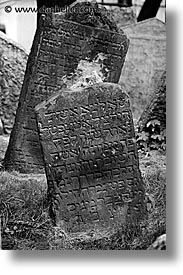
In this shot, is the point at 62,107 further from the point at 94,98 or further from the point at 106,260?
the point at 106,260

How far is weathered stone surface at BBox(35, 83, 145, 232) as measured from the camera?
326 centimetres

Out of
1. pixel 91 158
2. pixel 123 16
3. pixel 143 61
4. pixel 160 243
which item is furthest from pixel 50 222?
pixel 123 16

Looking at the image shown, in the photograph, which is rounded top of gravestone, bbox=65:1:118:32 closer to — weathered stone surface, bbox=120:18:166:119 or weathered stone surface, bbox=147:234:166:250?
weathered stone surface, bbox=120:18:166:119

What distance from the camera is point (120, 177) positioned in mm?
3342

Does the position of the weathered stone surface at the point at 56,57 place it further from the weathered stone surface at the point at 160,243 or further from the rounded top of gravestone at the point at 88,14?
the weathered stone surface at the point at 160,243

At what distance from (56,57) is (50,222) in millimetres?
721

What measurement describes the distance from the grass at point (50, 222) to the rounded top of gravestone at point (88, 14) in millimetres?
616

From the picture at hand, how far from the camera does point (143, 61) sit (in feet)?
11.2

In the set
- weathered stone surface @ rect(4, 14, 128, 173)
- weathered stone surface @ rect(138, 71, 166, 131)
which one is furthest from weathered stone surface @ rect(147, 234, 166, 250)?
weathered stone surface @ rect(4, 14, 128, 173)

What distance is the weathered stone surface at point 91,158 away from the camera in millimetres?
3258

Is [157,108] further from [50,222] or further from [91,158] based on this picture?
[50,222]

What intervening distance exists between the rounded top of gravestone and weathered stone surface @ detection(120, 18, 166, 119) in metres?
0.12

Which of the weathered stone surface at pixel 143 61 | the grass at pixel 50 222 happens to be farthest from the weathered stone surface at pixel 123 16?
the grass at pixel 50 222
